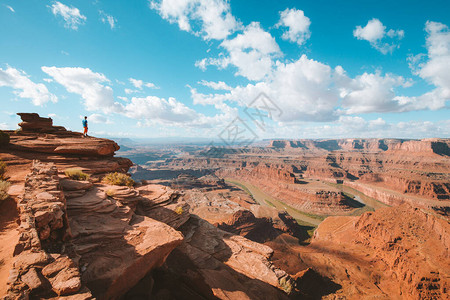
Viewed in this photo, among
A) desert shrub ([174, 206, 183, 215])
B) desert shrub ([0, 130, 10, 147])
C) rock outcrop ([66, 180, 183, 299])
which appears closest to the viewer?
rock outcrop ([66, 180, 183, 299])

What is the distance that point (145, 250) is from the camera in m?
7.14

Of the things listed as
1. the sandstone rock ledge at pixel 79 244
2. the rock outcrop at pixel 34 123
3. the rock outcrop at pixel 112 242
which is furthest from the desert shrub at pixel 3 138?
the rock outcrop at pixel 112 242

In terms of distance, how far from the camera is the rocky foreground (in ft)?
16.7

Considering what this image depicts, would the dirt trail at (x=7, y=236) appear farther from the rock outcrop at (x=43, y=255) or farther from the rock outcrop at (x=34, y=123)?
the rock outcrop at (x=34, y=123)

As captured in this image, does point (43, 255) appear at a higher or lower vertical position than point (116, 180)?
higher

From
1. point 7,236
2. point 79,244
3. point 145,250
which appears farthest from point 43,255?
point 145,250

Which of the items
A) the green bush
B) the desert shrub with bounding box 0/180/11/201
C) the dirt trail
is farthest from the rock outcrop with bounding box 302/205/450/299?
the desert shrub with bounding box 0/180/11/201

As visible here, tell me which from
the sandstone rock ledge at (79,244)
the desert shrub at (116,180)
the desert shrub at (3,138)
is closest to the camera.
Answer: the sandstone rock ledge at (79,244)

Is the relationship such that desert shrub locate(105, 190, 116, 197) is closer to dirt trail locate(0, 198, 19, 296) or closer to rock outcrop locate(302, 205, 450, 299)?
dirt trail locate(0, 198, 19, 296)

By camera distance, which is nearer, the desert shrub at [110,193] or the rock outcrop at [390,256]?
the desert shrub at [110,193]

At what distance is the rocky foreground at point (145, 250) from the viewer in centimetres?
509

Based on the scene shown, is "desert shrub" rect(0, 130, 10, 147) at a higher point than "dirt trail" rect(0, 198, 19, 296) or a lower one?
higher

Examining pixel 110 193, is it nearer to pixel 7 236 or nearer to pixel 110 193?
A: pixel 110 193

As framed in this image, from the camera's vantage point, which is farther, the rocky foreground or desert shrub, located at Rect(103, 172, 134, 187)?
desert shrub, located at Rect(103, 172, 134, 187)
